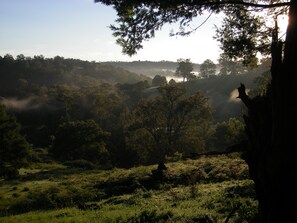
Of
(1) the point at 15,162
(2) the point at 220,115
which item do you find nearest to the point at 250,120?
(1) the point at 15,162

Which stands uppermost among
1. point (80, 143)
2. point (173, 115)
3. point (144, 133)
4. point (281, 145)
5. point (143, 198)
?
point (281, 145)

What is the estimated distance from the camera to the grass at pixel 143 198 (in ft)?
45.3

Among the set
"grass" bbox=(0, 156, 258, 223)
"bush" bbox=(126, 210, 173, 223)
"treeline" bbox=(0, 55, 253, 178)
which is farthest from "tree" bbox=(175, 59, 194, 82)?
"bush" bbox=(126, 210, 173, 223)

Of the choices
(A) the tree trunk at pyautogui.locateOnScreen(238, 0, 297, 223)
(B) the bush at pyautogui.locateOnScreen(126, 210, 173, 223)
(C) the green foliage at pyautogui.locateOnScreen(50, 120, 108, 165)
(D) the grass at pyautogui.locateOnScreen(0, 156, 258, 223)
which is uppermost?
(A) the tree trunk at pyautogui.locateOnScreen(238, 0, 297, 223)

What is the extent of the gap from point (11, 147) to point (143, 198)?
3110 centimetres

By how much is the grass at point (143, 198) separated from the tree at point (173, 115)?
3090 cm

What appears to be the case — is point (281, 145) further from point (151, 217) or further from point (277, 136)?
point (151, 217)

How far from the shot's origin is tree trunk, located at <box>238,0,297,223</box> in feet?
24.4

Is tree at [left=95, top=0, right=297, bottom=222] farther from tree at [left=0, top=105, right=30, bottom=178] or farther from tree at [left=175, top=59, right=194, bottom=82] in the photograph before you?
tree at [left=175, top=59, right=194, bottom=82]

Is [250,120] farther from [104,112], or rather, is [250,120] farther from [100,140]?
[104,112]

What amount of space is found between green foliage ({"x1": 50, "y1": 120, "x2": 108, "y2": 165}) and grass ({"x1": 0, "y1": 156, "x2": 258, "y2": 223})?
124ft

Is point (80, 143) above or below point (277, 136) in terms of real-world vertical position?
below

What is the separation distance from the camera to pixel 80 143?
7181cm

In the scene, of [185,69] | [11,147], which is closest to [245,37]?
[11,147]
